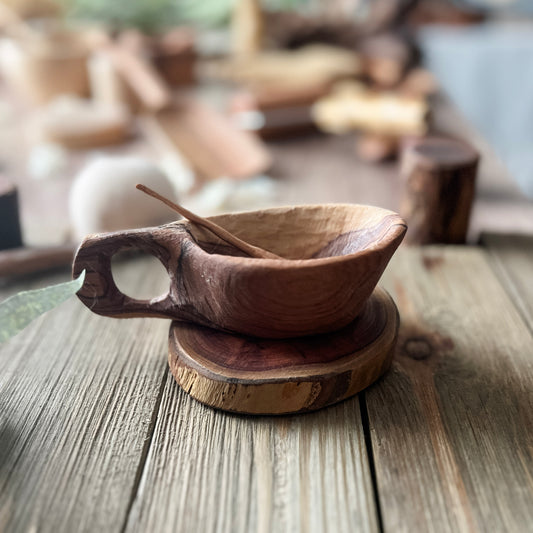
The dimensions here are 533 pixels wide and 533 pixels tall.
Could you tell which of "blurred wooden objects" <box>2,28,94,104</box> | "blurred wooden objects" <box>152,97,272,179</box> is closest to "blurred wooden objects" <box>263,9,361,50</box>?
"blurred wooden objects" <box>2,28,94,104</box>

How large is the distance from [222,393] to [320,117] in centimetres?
106

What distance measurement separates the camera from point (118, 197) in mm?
909

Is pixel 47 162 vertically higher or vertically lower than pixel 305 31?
lower

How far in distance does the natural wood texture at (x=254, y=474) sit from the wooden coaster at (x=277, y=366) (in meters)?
0.02

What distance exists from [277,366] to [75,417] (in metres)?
0.18

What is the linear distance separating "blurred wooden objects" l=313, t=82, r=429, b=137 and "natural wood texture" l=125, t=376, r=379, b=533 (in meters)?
0.90

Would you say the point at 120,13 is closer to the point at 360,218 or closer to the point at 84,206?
the point at 84,206

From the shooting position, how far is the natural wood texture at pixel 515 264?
731 mm

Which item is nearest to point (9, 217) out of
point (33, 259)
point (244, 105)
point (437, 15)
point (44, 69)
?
point (33, 259)

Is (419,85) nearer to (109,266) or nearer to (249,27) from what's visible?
(249,27)

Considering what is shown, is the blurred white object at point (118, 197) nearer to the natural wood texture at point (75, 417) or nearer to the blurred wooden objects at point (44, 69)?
the natural wood texture at point (75, 417)

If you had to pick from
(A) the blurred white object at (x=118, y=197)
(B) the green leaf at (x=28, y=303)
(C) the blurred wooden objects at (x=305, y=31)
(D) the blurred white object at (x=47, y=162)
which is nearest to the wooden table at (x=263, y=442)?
(B) the green leaf at (x=28, y=303)

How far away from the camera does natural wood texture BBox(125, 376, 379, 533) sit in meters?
0.44

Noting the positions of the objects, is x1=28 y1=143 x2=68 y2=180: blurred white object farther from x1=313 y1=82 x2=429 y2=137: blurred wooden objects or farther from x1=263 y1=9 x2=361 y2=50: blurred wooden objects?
x1=263 y1=9 x2=361 y2=50: blurred wooden objects
